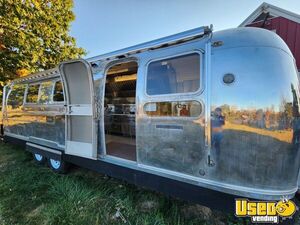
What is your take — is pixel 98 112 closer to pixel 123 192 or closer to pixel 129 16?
pixel 123 192

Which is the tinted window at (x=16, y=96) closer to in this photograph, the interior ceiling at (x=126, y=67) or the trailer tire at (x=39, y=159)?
the trailer tire at (x=39, y=159)

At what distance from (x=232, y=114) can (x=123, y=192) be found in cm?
231

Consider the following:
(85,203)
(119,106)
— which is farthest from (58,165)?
(119,106)

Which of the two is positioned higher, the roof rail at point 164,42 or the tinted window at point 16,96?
the roof rail at point 164,42

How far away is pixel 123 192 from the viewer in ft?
10.7

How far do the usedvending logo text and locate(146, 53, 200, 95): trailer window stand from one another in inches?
53.4

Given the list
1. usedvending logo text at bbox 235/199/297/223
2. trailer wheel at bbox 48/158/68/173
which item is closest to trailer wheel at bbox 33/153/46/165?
trailer wheel at bbox 48/158/68/173

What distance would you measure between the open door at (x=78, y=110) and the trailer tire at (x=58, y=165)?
1.69 feet

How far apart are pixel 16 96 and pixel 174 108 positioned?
5632 mm

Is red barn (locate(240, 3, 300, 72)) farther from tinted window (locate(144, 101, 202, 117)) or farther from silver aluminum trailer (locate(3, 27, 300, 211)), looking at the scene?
tinted window (locate(144, 101, 202, 117))

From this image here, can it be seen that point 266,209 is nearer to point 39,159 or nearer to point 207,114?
point 207,114

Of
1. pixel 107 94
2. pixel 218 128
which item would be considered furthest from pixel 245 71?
pixel 107 94

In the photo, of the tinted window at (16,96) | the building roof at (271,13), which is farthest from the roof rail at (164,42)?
the building roof at (271,13)

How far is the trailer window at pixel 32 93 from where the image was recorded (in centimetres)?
475
